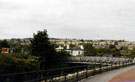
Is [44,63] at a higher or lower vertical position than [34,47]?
lower

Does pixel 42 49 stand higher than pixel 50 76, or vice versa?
pixel 42 49

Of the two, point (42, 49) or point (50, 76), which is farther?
point (42, 49)

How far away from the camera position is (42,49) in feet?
267

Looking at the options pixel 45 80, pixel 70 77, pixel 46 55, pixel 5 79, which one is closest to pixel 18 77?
pixel 5 79

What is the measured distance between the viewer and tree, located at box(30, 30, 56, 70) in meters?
79.9

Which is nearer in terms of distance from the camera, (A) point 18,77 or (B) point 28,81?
(A) point 18,77

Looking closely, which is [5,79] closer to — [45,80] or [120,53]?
[45,80]

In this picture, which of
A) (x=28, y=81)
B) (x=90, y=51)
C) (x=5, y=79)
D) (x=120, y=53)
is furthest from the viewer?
(x=120, y=53)

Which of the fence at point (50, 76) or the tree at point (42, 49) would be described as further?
the tree at point (42, 49)

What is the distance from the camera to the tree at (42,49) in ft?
262

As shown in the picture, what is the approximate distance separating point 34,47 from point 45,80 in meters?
72.4

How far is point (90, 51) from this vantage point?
16062cm

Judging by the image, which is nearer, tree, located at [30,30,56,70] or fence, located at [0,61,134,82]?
fence, located at [0,61,134,82]

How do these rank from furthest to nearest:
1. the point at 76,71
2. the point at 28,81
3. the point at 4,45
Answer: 1. the point at 4,45
2. the point at 76,71
3. the point at 28,81
